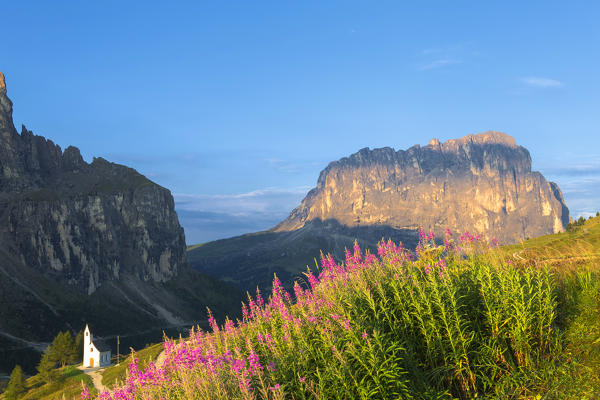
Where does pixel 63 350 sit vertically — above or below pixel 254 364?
below

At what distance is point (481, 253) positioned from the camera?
13859mm

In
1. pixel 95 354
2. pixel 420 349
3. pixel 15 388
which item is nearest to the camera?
pixel 420 349

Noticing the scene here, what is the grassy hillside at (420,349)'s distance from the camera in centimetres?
784

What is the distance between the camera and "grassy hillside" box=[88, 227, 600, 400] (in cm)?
784

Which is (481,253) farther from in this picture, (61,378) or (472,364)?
(61,378)

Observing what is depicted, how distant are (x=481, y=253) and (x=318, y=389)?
8414 mm

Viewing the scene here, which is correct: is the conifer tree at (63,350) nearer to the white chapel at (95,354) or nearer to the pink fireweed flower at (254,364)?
the white chapel at (95,354)

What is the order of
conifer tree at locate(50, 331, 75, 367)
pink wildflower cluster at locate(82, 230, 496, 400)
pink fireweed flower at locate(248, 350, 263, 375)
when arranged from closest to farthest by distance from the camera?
pink fireweed flower at locate(248, 350, 263, 375), pink wildflower cluster at locate(82, 230, 496, 400), conifer tree at locate(50, 331, 75, 367)

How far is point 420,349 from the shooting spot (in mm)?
9227

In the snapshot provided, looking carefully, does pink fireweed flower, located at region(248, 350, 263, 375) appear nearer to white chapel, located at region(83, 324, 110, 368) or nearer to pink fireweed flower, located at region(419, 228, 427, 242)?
pink fireweed flower, located at region(419, 228, 427, 242)

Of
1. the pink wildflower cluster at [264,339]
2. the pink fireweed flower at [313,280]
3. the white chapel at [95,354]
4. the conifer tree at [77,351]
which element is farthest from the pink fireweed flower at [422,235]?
the conifer tree at [77,351]

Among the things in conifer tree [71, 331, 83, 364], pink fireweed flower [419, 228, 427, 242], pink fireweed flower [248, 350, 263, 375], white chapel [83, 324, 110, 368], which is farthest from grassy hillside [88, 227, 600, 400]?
conifer tree [71, 331, 83, 364]

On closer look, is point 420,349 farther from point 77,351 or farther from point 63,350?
point 77,351

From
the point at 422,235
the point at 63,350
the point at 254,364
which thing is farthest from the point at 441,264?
the point at 63,350
